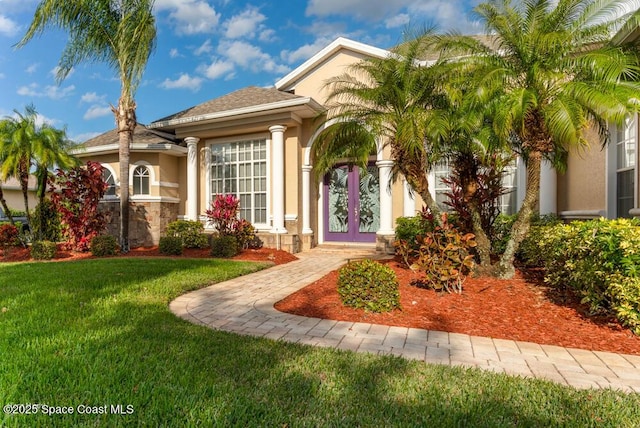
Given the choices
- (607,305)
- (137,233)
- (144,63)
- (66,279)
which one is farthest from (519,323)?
(137,233)

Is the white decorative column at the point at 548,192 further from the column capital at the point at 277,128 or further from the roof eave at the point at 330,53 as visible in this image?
the column capital at the point at 277,128

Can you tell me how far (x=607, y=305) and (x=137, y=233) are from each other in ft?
43.6

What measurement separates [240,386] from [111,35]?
1144cm

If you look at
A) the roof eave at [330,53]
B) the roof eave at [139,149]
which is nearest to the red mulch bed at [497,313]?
the roof eave at [330,53]

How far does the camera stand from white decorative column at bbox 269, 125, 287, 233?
10.6 meters

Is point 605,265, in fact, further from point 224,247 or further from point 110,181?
point 110,181

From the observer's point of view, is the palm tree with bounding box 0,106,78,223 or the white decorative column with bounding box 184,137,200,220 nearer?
the palm tree with bounding box 0,106,78,223

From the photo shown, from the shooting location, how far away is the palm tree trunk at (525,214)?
Answer: 5.40 m

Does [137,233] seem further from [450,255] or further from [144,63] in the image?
[450,255]

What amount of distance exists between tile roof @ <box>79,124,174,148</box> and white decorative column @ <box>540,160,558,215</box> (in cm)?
1270

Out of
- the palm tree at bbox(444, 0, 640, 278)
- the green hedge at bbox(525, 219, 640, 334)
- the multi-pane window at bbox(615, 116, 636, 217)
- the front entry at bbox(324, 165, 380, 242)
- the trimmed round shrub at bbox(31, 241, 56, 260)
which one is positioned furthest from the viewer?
the front entry at bbox(324, 165, 380, 242)

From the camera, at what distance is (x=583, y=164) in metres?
8.35

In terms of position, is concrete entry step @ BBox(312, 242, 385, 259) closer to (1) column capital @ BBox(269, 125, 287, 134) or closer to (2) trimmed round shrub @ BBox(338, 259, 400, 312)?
(1) column capital @ BBox(269, 125, 287, 134)

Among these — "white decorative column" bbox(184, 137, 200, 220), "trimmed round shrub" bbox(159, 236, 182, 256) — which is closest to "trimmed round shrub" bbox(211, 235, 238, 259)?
"trimmed round shrub" bbox(159, 236, 182, 256)
